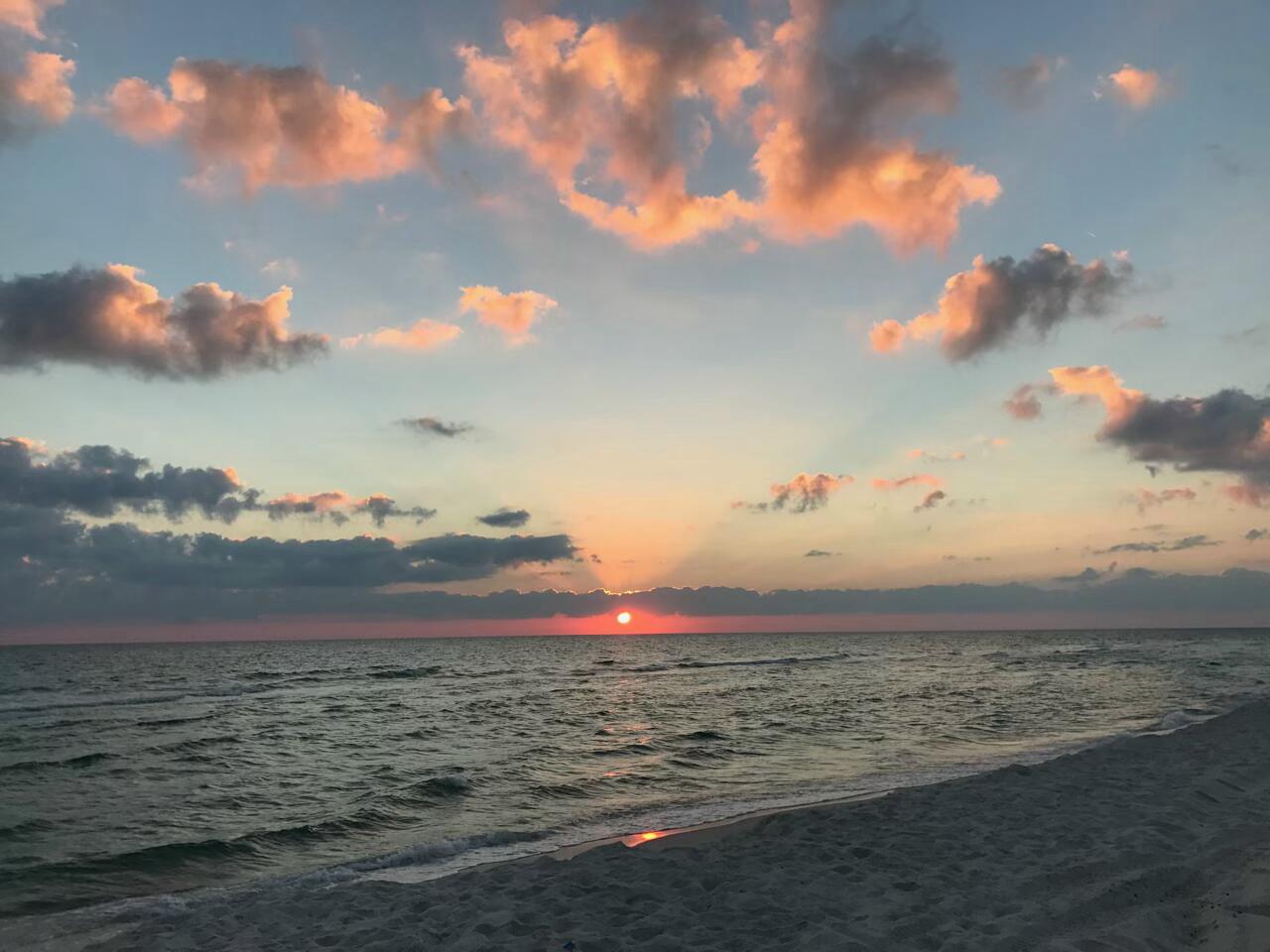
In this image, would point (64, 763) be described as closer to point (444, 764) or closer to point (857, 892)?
point (444, 764)

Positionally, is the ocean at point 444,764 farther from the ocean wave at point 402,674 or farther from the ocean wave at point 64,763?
the ocean wave at point 402,674

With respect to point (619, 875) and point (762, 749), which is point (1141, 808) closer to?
point (619, 875)

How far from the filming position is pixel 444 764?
2611 centimetres

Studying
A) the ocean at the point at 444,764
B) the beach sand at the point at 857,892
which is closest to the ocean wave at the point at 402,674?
the ocean at the point at 444,764

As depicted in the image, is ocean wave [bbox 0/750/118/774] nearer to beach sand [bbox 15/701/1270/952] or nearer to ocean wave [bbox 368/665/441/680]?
beach sand [bbox 15/701/1270/952]

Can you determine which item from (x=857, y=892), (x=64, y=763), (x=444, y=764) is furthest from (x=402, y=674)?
(x=857, y=892)

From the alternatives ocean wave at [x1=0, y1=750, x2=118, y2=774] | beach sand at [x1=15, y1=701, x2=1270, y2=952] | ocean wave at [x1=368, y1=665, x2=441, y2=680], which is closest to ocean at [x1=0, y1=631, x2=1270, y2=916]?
ocean wave at [x1=0, y1=750, x2=118, y2=774]

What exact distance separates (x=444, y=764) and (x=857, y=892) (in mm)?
19323

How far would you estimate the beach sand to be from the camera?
8.69 metres

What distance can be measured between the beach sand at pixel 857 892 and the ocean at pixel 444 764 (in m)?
3.01

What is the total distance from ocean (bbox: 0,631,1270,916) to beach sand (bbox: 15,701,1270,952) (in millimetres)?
3013

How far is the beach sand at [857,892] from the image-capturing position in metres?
8.69

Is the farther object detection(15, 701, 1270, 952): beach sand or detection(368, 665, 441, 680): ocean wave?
detection(368, 665, 441, 680): ocean wave

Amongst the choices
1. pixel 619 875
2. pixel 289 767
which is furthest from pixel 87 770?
pixel 619 875
